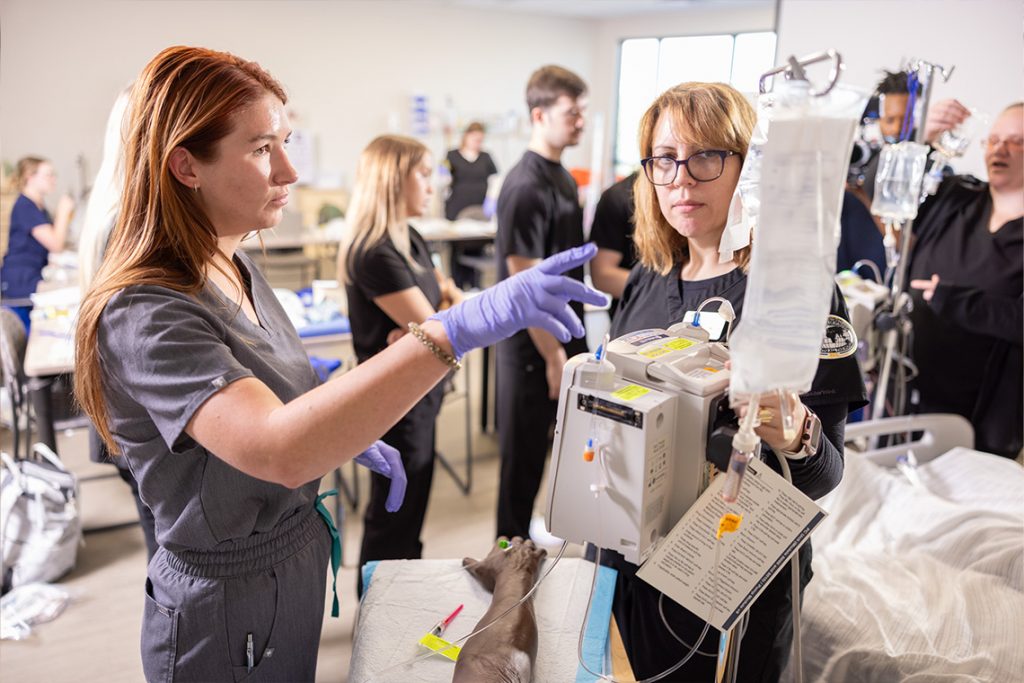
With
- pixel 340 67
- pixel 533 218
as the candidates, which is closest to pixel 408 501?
pixel 533 218

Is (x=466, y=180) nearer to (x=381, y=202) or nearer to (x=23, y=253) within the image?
(x=23, y=253)

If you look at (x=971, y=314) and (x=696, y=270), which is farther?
(x=971, y=314)

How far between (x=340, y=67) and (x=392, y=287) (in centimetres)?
581

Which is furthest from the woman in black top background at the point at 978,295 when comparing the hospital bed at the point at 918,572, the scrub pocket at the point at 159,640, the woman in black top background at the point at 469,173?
the woman in black top background at the point at 469,173

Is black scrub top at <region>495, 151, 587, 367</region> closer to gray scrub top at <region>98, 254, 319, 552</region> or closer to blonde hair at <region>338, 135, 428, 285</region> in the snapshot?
blonde hair at <region>338, 135, 428, 285</region>

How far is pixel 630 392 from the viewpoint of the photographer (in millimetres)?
919

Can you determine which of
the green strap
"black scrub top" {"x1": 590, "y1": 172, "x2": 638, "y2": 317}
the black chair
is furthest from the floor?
"black scrub top" {"x1": 590, "y1": 172, "x2": 638, "y2": 317}

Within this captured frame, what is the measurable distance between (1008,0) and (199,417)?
2.02 metres

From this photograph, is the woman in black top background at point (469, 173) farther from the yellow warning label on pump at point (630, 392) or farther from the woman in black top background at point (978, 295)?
the yellow warning label on pump at point (630, 392)

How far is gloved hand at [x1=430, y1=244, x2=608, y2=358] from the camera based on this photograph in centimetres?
94

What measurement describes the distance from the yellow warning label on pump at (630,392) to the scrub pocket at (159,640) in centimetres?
75

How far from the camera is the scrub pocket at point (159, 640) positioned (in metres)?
1.11

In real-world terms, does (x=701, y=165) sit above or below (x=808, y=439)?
above

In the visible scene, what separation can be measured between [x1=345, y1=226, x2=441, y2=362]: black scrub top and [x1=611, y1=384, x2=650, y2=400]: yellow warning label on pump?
131cm
